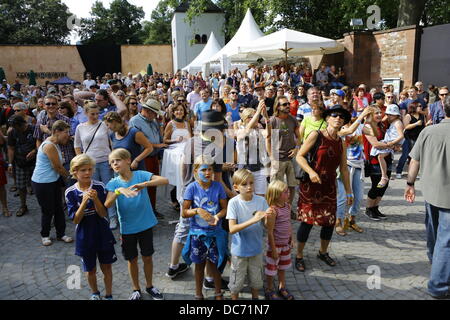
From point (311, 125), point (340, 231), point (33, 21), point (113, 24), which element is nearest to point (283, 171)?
point (311, 125)

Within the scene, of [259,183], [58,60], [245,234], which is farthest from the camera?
[58,60]

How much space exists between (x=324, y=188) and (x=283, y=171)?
1.36 metres

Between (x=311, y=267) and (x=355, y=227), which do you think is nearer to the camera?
(x=311, y=267)

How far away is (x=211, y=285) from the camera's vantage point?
375cm

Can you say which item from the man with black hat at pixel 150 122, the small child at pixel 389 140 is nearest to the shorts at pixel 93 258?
the man with black hat at pixel 150 122

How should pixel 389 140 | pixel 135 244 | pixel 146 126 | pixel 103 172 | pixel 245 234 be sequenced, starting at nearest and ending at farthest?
pixel 245 234 → pixel 135 244 → pixel 103 172 → pixel 146 126 → pixel 389 140

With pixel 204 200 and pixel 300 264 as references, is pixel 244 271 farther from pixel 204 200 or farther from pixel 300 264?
pixel 300 264

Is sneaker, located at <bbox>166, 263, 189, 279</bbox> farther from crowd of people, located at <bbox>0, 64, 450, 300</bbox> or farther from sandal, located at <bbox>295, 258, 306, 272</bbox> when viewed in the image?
sandal, located at <bbox>295, 258, 306, 272</bbox>

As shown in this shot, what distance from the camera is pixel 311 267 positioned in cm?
416

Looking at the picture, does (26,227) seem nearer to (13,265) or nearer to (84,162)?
(13,265)

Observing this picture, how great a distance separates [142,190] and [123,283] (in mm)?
1195

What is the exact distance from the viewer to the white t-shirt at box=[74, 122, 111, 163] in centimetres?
507

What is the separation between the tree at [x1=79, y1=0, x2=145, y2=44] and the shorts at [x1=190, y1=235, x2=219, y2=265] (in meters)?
62.0

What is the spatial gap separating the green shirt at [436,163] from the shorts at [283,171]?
2.04 meters
